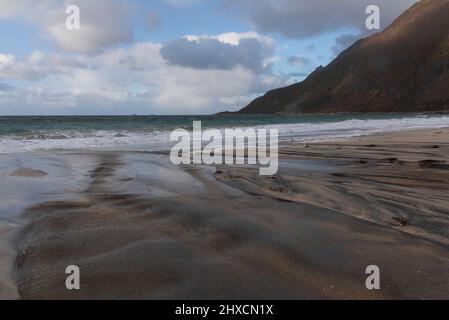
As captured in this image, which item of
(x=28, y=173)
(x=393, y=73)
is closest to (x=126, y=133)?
(x=28, y=173)

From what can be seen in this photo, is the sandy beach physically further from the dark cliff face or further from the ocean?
the dark cliff face

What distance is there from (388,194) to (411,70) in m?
118

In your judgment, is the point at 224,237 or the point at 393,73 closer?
the point at 224,237

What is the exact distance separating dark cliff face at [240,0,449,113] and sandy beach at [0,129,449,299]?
100m

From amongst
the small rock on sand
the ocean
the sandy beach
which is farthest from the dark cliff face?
the small rock on sand

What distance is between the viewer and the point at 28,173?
6.27 m

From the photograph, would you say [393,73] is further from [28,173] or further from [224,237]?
[224,237]

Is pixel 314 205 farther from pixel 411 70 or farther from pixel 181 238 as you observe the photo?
pixel 411 70

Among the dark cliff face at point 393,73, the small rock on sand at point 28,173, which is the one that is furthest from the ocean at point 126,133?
the dark cliff face at point 393,73

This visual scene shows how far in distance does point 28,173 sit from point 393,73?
11953cm

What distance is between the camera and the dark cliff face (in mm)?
104062

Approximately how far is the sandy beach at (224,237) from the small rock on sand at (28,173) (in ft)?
0.95
